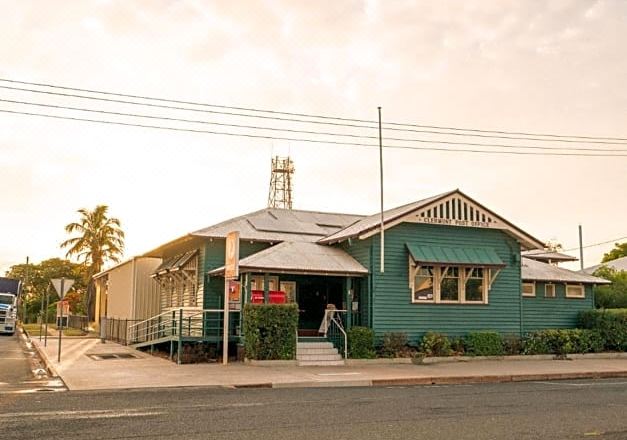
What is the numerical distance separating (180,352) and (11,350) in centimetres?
1141

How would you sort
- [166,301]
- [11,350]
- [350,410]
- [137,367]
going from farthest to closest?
[166,301]
[11,350]
[137,367]
[350,410]

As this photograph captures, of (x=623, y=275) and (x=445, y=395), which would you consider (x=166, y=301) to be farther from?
(x=623, y=275)

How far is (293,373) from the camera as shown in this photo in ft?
59.2

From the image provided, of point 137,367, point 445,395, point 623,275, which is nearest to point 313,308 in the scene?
point 137,367

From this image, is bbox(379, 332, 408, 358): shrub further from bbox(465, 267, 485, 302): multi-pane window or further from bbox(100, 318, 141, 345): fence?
bbox(100, 318, 141, 345): fence

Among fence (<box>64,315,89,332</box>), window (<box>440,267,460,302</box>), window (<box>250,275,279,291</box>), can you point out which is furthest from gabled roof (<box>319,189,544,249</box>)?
fence (<box>64,315,89,332</box>)

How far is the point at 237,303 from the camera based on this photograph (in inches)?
885

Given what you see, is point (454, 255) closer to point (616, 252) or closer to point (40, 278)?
point (616, 252)

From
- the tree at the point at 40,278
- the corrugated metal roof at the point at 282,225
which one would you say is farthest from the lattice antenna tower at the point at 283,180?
the tree at the point at 40,278

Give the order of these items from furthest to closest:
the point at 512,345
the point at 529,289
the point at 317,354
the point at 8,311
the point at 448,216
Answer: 1. the point at 8,311
2. the point at 529,289
3. the point at 512,345
4. the point at 448,216
5. the point at 317,354

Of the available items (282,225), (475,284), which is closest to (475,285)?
(475,284)

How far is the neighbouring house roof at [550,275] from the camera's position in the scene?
88.2 feet

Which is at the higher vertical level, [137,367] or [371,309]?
[371,309]

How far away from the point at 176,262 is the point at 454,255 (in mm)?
10663
